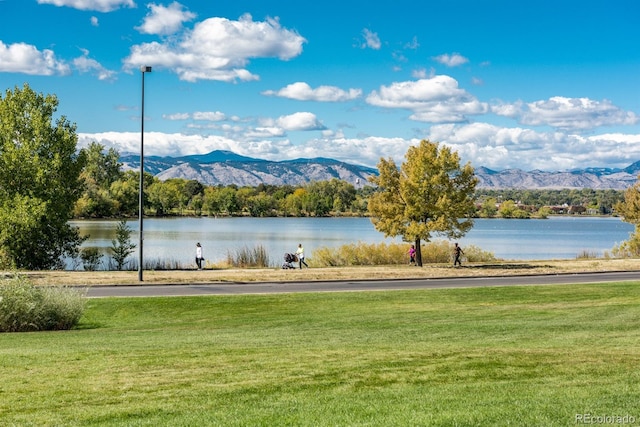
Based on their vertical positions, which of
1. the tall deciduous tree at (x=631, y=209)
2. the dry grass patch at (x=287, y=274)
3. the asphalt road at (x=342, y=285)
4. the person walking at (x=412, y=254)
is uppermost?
the tall deciduous tree at (x=631, y=209)

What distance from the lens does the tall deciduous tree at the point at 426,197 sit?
3878 cm

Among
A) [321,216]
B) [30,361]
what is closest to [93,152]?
[321,216]

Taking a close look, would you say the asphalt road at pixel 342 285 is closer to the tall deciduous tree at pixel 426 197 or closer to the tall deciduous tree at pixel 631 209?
the tall deciduous tree at pixel 426 197

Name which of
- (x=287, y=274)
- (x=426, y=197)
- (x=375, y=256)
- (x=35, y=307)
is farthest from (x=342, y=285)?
(x=375, y=256)

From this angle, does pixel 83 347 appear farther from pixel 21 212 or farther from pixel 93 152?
pixel 93 152

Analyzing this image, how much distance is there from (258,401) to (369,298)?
1676cm

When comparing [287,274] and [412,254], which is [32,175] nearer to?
[287,274]

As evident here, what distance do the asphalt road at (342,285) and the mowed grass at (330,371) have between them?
6.25 meters

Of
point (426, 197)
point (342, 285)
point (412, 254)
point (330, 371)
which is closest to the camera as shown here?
point (330, 371)

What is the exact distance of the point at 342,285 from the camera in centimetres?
3031

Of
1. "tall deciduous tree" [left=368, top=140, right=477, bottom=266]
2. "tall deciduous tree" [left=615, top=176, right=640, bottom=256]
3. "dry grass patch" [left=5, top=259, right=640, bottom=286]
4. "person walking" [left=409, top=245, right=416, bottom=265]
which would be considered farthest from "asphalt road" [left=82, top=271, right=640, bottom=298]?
"tall deciduous tree" [left=615, top=176, right=640, bottom=256]

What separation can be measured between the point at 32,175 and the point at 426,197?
904 inches

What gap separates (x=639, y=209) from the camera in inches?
2185

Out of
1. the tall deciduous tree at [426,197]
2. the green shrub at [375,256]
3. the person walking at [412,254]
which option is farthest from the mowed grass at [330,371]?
the green shrub at [375,256]
